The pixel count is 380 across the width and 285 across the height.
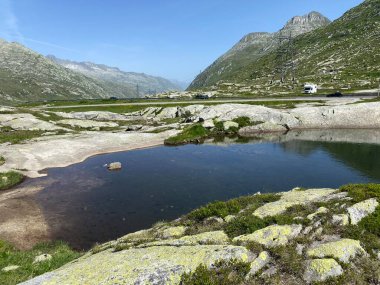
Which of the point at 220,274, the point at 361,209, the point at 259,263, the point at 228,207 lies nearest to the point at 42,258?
the point at 228,207

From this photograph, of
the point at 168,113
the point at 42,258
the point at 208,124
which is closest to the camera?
the point at 42,258

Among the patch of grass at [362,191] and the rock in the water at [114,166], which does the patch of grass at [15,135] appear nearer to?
the rock in the water at [114,166]

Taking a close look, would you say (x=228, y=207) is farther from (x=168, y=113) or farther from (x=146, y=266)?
(x=168, y=113)

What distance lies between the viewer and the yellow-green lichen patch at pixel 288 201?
799 inches

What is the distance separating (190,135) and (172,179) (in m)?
35.0

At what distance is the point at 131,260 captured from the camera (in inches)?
609

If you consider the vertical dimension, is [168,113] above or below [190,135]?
above

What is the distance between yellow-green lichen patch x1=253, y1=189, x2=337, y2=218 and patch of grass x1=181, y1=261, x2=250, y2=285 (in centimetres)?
575

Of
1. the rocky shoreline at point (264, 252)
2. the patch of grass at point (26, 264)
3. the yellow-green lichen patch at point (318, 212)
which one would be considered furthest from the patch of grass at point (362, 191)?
the patch of grass at point (26, 264)

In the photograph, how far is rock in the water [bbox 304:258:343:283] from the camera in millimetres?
14008

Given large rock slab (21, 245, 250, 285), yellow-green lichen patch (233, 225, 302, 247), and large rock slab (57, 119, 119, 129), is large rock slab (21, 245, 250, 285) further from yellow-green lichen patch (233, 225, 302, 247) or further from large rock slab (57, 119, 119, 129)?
large rock slab (57, 119, 119, 129)

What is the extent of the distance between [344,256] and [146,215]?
2783 cm

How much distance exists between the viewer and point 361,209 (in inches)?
726

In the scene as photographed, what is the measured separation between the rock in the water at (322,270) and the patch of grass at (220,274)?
272 cm
